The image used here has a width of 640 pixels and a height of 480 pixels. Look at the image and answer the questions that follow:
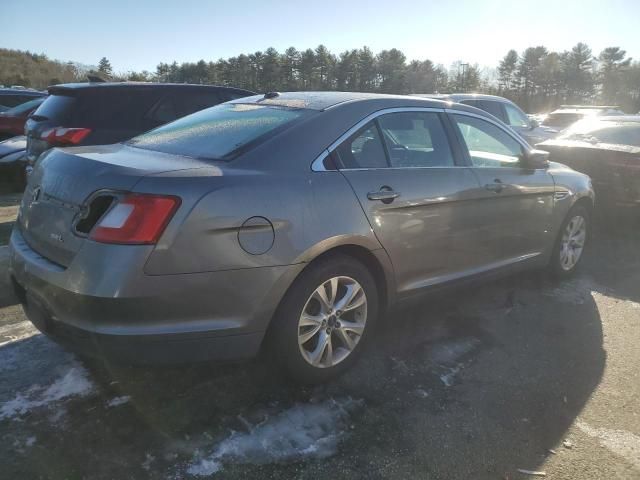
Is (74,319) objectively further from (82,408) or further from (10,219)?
(10,219)

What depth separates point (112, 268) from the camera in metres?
2.27

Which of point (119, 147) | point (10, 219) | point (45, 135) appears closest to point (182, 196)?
point (119, 147)

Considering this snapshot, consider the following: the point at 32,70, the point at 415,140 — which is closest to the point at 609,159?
the point at 415,140

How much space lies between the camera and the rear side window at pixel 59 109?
19.9 ft

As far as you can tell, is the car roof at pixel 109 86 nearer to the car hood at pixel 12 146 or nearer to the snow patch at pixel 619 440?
the car hood at pixel 12 146

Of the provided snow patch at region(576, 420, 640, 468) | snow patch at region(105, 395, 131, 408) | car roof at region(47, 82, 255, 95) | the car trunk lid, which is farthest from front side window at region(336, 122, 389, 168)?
car roof at region(47, 82, 255, 95)

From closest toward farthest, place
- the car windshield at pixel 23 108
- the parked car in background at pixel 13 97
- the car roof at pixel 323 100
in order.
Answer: the car roof at pixel 323 100 → the car windshield at pixel 23 108 → the parked car in background at pixel 13 97

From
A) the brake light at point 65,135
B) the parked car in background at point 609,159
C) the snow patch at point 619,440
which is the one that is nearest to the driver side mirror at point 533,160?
the snow patch at point 619,440

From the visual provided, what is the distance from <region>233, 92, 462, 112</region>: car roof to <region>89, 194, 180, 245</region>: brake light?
1260 mm

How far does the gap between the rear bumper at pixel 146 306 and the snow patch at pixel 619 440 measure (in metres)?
1.72

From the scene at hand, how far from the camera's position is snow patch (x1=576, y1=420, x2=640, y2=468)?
2.61 m

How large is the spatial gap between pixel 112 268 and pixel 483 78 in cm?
8139

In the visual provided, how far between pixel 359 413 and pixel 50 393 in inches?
63.7

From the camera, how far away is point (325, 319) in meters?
2.93
